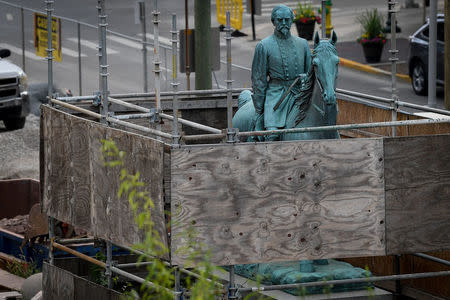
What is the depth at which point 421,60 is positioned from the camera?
29.4 m

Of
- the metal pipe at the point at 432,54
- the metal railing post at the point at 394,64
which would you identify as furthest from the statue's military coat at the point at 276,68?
the metal pipe at the point at 432,54

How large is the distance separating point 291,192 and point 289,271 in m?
1.95

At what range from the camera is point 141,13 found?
25.4 m

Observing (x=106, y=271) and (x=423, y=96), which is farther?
(x=423, y=96)

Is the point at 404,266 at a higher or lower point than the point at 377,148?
lower

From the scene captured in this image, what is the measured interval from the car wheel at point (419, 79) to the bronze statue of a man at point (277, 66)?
1582cm

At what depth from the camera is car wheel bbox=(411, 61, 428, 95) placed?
29516 millimetres

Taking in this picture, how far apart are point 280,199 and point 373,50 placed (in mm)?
21841

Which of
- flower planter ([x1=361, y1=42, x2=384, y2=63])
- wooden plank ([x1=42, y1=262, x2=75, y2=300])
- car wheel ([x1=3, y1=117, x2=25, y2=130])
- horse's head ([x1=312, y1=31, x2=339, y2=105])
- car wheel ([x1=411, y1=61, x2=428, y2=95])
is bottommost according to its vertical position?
wooden plank ([x1=42, y1=262, x2=75, y2=300])

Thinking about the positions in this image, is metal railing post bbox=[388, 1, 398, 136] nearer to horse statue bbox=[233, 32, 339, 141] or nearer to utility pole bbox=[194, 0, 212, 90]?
horse statue bbox=[233, 32, 339, 141]

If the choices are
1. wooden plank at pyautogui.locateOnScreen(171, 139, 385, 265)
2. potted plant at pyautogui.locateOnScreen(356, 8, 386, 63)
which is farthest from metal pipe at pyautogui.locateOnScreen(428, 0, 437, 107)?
wooden plank at pyautogui.locateOnScreen(171, 139, 385, 265)

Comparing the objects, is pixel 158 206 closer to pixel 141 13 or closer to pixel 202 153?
pixel 202 153

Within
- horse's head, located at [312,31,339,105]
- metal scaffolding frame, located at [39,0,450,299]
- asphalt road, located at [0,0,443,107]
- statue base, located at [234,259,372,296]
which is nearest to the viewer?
metal scaffolding frame, located at [39,0,450,299]

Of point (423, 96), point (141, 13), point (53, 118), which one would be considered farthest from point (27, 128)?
point (53, 118)
